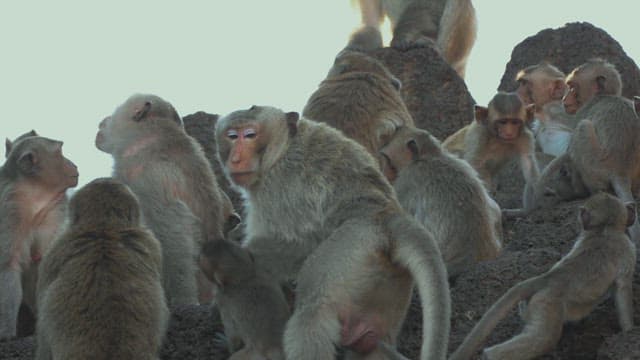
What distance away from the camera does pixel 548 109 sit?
12.4m

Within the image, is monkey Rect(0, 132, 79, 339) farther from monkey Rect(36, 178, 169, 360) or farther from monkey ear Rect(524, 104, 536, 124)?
monkey ear Rect(524, 104, 536, 124)

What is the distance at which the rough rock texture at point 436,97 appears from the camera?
14055 mm

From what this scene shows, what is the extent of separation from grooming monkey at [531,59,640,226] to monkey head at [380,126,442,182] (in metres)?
1.28

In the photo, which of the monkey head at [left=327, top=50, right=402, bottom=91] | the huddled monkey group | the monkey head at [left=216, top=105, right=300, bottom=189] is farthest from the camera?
the monkey head at [left=327, top=50, right=402, bottom=91]

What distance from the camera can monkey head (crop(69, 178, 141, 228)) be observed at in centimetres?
800

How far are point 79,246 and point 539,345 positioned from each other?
2.02m

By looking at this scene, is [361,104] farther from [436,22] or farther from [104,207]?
[436,22]

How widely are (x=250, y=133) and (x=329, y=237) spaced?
721mm

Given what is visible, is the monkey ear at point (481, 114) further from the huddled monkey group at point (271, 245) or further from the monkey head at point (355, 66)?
the huddled monkey group at point (271, 245)

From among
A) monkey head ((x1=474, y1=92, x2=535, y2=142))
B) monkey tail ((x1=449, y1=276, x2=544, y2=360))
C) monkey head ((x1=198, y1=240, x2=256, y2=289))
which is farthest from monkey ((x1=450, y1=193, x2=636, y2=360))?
monkey head ((x1=474, y1=92, x2=535, y2=142))

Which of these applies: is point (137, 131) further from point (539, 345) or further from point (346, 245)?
point (539, 345)

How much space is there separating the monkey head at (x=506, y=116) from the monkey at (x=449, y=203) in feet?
4.86

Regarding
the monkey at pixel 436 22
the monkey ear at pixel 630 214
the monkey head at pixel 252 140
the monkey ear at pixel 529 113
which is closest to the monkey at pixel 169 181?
the monkey head at pixel 252 140

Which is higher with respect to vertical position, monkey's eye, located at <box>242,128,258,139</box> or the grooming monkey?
monkey's eye, located at <box>242,128,258,139</box>
